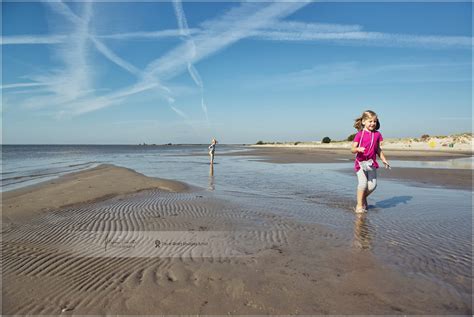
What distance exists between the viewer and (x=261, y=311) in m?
2.84

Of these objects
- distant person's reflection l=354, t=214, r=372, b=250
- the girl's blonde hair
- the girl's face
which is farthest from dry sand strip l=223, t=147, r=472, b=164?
distant person's reflection l=354, t=214, r=372, b=250

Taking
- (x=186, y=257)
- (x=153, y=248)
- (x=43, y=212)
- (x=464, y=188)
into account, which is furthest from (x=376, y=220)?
(x=43, y=212)

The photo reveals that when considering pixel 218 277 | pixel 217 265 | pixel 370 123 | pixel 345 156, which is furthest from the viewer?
pixel 345 156

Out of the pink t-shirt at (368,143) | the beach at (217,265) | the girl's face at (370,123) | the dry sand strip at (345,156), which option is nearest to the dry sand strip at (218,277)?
the beach at (217,265)

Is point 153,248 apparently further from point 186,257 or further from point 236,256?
point 236,256

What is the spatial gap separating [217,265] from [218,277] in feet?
1.22

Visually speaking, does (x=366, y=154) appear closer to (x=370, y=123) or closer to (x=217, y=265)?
(x=370, y=123)

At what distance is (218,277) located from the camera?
356 cm

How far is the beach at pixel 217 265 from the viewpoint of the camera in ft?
9.80

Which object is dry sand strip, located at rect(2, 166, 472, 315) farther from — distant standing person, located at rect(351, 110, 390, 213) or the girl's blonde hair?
the girl's blonde hair

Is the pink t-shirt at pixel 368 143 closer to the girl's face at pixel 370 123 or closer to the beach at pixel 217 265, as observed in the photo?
the girl's face at pixel 370 123

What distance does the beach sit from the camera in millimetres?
2988

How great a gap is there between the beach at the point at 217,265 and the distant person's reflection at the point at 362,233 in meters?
0.02

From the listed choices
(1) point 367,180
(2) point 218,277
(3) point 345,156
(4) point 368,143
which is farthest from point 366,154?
(3) point 345,156
